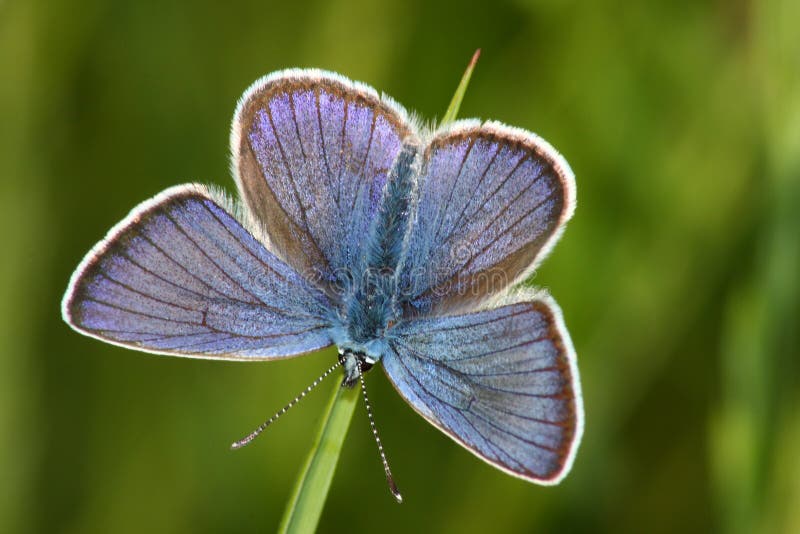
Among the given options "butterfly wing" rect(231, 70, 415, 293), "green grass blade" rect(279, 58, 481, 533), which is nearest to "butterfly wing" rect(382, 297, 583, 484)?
"green grass blade" rect(279, 58, 481, 533)

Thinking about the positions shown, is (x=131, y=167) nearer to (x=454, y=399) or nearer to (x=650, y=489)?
(x=454, y=399)

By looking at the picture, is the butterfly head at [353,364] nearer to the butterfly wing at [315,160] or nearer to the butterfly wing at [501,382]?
the butterfly wing at [501,382]

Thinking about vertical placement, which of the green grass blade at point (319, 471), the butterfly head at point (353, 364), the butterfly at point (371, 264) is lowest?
the green grass blade at point (319, 471)

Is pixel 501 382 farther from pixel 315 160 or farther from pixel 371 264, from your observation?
pixel 315 160

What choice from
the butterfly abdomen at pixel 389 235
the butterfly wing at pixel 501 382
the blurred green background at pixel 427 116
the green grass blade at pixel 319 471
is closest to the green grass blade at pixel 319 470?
the green grass blade at pixel 319 471

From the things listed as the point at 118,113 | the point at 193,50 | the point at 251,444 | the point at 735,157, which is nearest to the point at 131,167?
the point at 118,113

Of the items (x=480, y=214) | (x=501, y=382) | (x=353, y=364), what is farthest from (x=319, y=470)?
(x=480, y=214)

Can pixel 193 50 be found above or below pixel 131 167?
above
